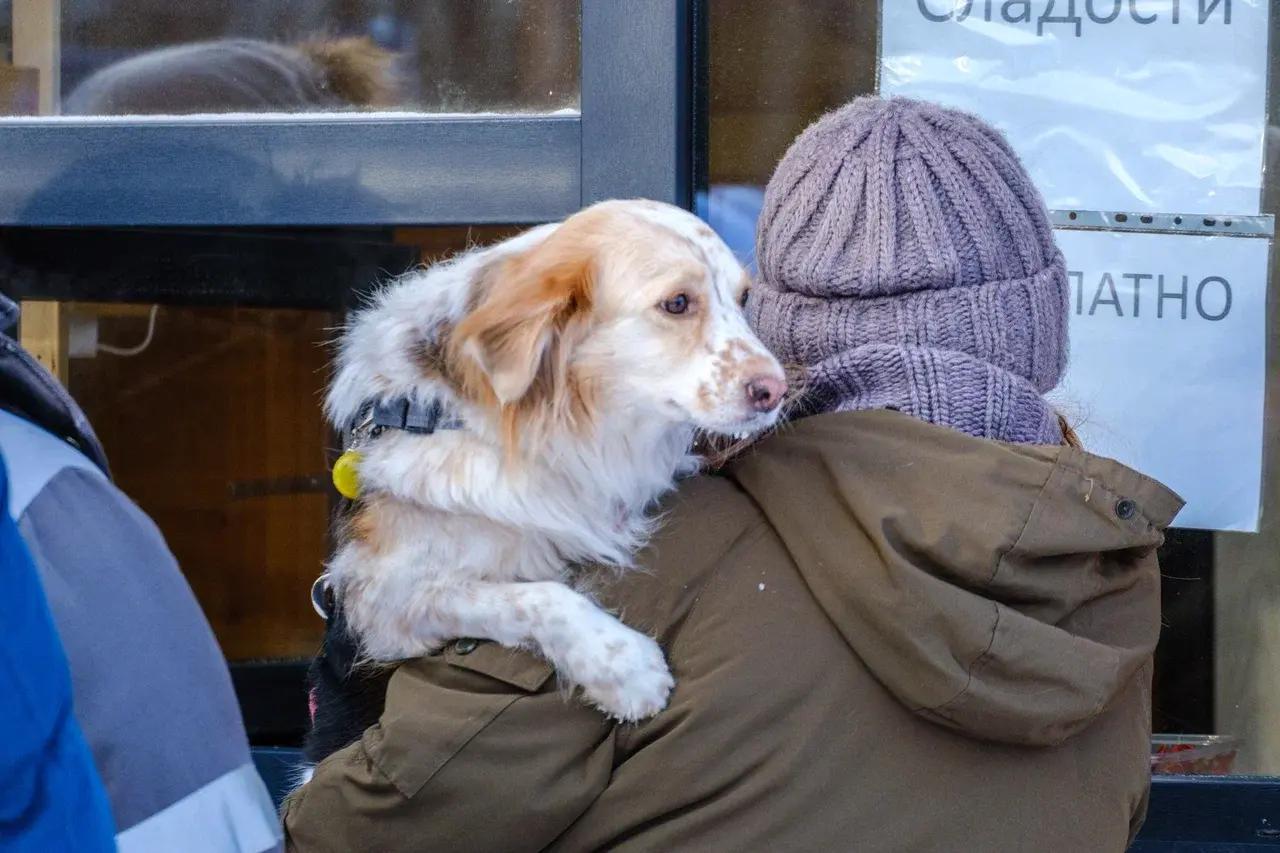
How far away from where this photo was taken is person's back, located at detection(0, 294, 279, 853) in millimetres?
1072

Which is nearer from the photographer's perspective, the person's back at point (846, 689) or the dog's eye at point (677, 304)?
the person's back at point (846, 689)

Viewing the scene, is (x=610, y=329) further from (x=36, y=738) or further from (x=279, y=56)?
(x=279, y=56)

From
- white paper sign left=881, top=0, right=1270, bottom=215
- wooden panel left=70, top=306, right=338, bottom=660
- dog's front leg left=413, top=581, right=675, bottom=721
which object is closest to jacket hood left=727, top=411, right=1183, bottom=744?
dog's front leg left=413, top=581, right=675, bottom=721

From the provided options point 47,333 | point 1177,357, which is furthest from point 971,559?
point 47,333

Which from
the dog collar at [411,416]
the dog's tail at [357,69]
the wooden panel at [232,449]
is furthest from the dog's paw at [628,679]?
the wooden panel at [232,449]

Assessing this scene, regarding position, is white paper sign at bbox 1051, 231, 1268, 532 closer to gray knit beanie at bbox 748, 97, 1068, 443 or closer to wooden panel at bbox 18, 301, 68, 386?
gray knit beanie at bbox 748, 97, 1068, 443

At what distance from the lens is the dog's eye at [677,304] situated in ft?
6.36

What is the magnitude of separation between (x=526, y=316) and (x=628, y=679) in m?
0.58

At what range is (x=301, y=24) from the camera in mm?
2998

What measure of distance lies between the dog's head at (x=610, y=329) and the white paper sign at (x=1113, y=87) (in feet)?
4.03

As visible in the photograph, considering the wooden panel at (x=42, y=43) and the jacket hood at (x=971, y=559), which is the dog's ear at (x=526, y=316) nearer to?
the jacket hood at (x=971, y=559)

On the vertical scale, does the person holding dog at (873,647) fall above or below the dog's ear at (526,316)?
below

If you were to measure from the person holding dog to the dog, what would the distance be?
303 millimetres

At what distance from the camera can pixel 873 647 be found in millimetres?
1312
